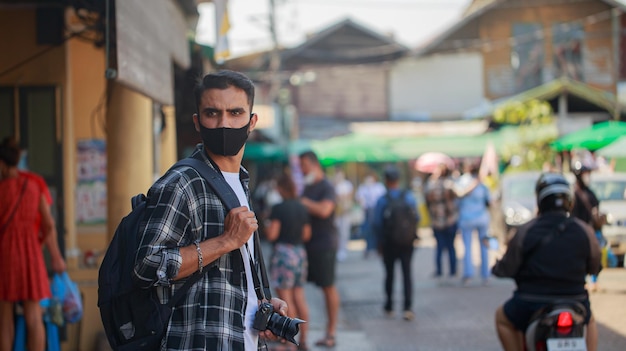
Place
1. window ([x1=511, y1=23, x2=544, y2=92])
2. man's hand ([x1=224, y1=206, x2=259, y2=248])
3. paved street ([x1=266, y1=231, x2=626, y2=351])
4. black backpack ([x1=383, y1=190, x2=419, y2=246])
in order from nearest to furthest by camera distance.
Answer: man's hand ([x1=224, y1=206, x2=259, y2=248]), paved street ([x1=266, y1=231, x2=626, y2=351]), black backpack ([x1=383, y1=190, x2=419, y2=246]), window ([x1=511, y1=23, x2=544, y2=92])

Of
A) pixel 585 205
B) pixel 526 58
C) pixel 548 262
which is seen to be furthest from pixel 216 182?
pixel 526 58

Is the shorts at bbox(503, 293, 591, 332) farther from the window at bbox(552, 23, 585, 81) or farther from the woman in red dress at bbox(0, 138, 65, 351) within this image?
the window at bbox(552, 23, 585, 81)

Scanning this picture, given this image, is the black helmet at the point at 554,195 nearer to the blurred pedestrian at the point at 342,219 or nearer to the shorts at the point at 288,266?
the shorts at the point at 288,266

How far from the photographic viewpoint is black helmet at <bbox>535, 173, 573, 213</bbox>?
571 cm

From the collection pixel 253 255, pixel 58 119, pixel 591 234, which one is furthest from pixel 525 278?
pixel 58 119

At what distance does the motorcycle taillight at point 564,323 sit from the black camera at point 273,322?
2362mm

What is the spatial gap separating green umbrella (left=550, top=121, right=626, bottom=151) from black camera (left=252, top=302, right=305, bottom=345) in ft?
50.2

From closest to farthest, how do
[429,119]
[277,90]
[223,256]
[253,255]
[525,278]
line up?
[223,256]
[253,255]
[525,278]
[277,90]
[429,119]

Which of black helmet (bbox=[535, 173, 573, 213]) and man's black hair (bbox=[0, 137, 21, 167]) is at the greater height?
man's black hair (bbox=[0, 137, 21, 167])

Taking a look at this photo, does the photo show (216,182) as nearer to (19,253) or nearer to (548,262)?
(548,262)

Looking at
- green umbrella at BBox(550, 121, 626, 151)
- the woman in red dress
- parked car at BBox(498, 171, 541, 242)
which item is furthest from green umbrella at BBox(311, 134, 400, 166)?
the woman in red dress

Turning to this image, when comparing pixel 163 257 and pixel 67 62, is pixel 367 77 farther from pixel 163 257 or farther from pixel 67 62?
pixel 163 257

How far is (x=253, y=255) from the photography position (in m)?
3.47

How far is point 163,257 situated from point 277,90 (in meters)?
28.1
